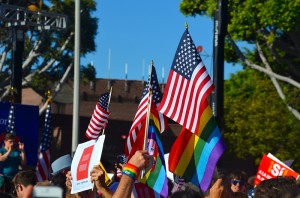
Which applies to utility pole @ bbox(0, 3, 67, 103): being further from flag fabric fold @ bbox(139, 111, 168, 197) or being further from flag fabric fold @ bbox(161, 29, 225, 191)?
flag fabric fold @ bbox(161, 29, 225, 191)

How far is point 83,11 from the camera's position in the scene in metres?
41.0

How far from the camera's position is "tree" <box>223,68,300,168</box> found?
34938mm

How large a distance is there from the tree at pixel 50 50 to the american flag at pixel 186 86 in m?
27.2

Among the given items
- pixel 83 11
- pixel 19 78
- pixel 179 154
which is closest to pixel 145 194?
pixel 179 154

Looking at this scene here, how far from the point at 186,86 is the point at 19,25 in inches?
445

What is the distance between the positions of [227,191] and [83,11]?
34607 millimetres

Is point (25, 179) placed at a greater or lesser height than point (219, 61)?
lesser

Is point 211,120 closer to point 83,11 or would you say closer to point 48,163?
point 48,163

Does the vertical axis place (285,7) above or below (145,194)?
above

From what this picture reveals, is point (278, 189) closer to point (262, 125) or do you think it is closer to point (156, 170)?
point (156, 170)

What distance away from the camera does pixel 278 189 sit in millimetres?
5199

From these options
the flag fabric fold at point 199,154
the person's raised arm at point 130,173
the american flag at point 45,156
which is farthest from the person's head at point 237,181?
the american flag at point 45,156

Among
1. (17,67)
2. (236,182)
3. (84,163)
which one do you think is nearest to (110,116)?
(17,67)

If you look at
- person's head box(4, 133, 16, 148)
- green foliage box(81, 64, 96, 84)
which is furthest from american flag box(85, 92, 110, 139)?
green foliage box(81, 64, 96, 84)
